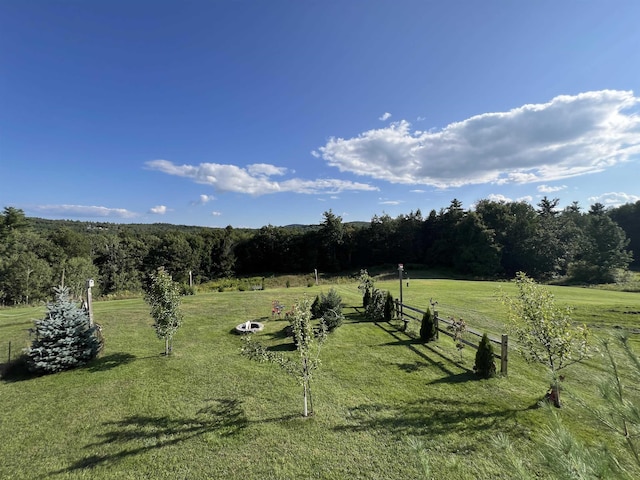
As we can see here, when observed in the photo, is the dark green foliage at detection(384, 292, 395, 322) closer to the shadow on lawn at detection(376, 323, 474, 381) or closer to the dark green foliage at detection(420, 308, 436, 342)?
the shadow on lawn at detection(376, 323, 474, 381)

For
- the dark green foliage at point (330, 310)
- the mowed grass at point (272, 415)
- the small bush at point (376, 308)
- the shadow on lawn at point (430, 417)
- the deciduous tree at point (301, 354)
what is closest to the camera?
the mowed grass at point (272, 415)

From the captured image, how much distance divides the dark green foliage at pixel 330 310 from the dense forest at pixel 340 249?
23.0m

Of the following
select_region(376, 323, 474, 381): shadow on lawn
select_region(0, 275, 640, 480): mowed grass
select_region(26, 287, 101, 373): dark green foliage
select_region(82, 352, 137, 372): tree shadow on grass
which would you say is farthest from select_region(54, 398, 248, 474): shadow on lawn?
select_region(376, 323, 474, 381): shadow on lawn

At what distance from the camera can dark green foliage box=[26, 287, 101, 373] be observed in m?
9.41

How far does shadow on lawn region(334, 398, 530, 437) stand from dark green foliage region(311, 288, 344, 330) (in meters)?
5.98

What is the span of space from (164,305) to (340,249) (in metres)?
43.6

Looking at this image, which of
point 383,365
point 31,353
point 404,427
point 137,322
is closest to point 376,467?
point 404,427

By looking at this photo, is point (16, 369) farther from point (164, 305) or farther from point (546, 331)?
point (546, 331)

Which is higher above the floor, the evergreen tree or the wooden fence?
the evergreen tree

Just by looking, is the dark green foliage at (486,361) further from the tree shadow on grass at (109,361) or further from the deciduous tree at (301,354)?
the tree shadow on grass at (109,361)

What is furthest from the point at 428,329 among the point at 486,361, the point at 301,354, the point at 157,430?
the point at 157,430

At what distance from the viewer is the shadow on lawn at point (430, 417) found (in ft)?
20.9

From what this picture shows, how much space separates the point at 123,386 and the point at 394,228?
4787 centimetres

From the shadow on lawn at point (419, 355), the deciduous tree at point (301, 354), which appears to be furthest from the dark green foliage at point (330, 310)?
the deciduous tree at point (301, 354)
